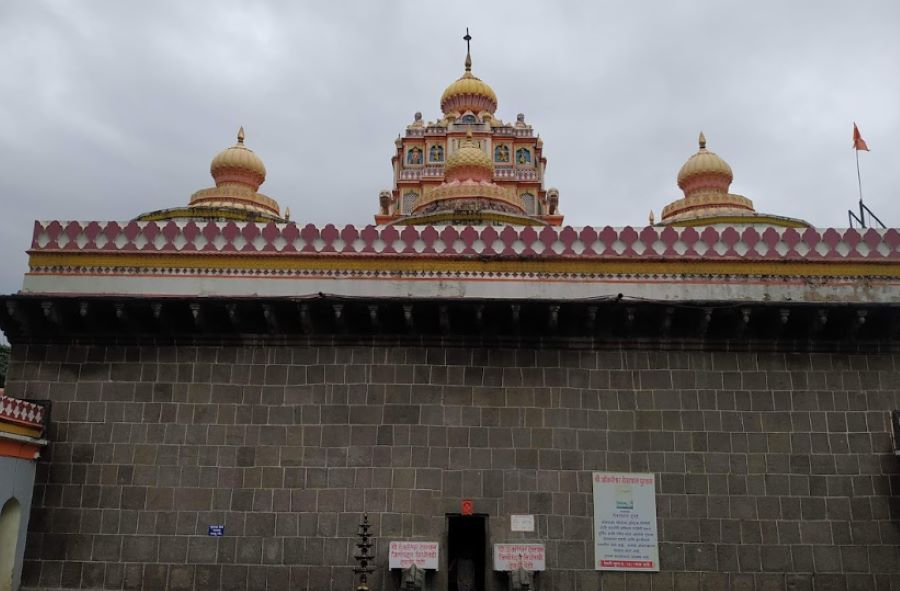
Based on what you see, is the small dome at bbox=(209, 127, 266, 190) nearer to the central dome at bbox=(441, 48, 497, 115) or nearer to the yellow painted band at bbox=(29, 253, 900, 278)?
the yellow painted band at bbox=(29, 253, 900, 278)

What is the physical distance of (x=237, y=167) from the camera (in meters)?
17.8

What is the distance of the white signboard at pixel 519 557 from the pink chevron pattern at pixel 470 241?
13.2ft

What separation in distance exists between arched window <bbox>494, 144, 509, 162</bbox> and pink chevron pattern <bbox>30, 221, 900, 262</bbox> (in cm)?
1673

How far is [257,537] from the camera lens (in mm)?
10516

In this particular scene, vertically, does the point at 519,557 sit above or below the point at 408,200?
below

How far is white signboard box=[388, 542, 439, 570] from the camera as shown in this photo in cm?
1027

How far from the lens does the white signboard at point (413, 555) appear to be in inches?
404

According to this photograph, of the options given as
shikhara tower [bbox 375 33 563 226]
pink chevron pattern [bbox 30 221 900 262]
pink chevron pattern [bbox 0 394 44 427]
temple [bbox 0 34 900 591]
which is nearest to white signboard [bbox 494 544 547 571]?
temple [bbox 0 34 900 591]

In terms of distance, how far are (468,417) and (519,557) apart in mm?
1862

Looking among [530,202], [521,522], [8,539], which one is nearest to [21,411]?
[8,539]

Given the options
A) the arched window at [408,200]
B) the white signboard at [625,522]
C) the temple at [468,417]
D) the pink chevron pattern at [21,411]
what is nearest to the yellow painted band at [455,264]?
the temple at [468,417]

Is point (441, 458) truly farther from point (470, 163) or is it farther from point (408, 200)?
point (408, 200)

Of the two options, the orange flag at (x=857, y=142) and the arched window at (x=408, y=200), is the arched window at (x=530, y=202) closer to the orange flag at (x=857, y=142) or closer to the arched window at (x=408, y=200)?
the arched window at (x=408, y=200)

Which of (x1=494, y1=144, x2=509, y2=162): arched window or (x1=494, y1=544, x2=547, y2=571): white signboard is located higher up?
(x1=494, y1=144, x2=509, y2=162): arched window
